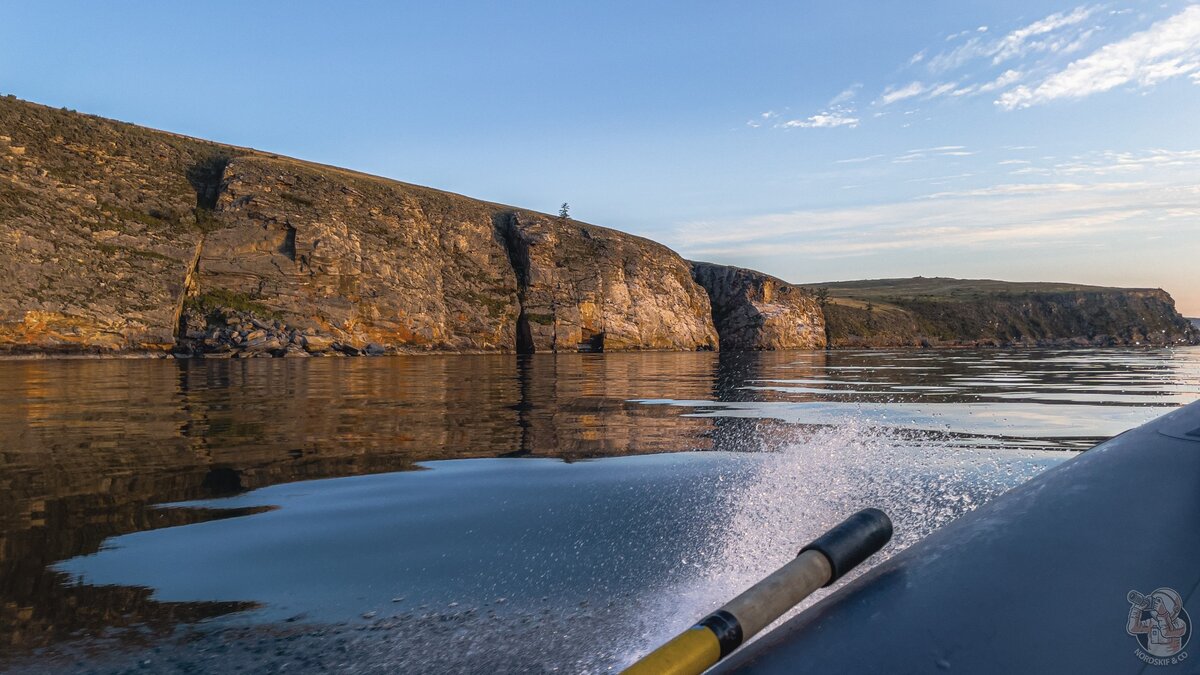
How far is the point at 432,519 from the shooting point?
4969mm

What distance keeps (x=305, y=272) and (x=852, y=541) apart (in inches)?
2304

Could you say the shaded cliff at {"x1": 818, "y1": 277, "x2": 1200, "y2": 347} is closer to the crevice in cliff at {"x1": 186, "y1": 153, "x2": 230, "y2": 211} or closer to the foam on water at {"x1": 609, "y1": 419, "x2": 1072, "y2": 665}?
the crevice in cliff at {"x1": 186, "y1": 153, "x2": 230, "y2": 211}

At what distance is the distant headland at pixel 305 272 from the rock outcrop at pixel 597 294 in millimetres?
234

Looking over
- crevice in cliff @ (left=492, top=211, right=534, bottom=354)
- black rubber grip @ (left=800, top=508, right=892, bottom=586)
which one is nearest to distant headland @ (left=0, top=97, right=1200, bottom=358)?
crevice in cliff @ (left=492, top=211, right=534, bottom=354)

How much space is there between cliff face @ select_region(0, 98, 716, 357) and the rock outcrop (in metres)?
0.18

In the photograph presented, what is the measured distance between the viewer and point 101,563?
3.86 meters

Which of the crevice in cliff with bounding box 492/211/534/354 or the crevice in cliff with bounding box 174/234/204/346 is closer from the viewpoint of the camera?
the crevice in cliff with bounding box 174/234/204/346

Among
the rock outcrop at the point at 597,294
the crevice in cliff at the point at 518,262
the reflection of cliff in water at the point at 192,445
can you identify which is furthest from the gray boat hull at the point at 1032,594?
the rock outcrop at the point at 597,294

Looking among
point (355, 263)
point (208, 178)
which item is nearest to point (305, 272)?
point (355, 263)

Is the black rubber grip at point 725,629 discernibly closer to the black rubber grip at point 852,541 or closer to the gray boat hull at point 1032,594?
the gray boat hull at point 1032,594

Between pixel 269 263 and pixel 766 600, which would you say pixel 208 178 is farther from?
pixel 766 600

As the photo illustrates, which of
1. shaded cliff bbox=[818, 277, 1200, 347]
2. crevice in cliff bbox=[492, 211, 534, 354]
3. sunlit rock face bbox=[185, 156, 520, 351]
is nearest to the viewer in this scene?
sunlit rock face bbox=[185, 156, 520, 351]

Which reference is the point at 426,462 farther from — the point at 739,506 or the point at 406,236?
the point at 406,236

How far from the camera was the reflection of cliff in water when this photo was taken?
3363 millimetres
